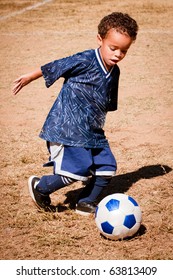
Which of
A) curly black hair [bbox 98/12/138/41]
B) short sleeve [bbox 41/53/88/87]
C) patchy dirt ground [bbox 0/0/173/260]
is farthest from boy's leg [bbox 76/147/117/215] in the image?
curly black hair [bbox 98/12/138/41]

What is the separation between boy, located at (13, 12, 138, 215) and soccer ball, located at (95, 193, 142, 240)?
1.19ft

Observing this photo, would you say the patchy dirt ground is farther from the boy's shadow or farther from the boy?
the boy

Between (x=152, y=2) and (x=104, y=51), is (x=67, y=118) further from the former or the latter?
(x=152, y=2)

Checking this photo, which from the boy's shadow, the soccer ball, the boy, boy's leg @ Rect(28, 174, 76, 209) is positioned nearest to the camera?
the soccer ball

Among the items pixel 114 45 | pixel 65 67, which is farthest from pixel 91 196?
pixel 114 45

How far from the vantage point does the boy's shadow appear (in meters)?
3.96

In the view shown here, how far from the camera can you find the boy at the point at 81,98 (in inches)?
126

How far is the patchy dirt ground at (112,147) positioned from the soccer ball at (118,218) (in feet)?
0.37

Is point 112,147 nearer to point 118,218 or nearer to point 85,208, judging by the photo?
point 85,208

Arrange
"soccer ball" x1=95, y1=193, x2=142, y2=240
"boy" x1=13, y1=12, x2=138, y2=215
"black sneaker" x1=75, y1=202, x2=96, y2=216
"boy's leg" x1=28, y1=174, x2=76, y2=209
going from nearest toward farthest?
"soccer ball" x1=95, y1=193, x2=142, y2=240 < "boy" x1=13, y1=12, x2=138, y2=215 < "boy's leg" x1=28, y1=174, x2=76, y2=209 < "black sneaker" x1=75, y1=202, x2=96, y2=216

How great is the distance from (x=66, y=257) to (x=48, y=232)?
371mm

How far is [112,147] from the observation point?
4.95 m

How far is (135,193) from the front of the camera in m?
3.98

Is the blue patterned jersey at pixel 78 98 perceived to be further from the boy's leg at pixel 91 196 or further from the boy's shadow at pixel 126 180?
the boy's shadow at pixel 126 180
